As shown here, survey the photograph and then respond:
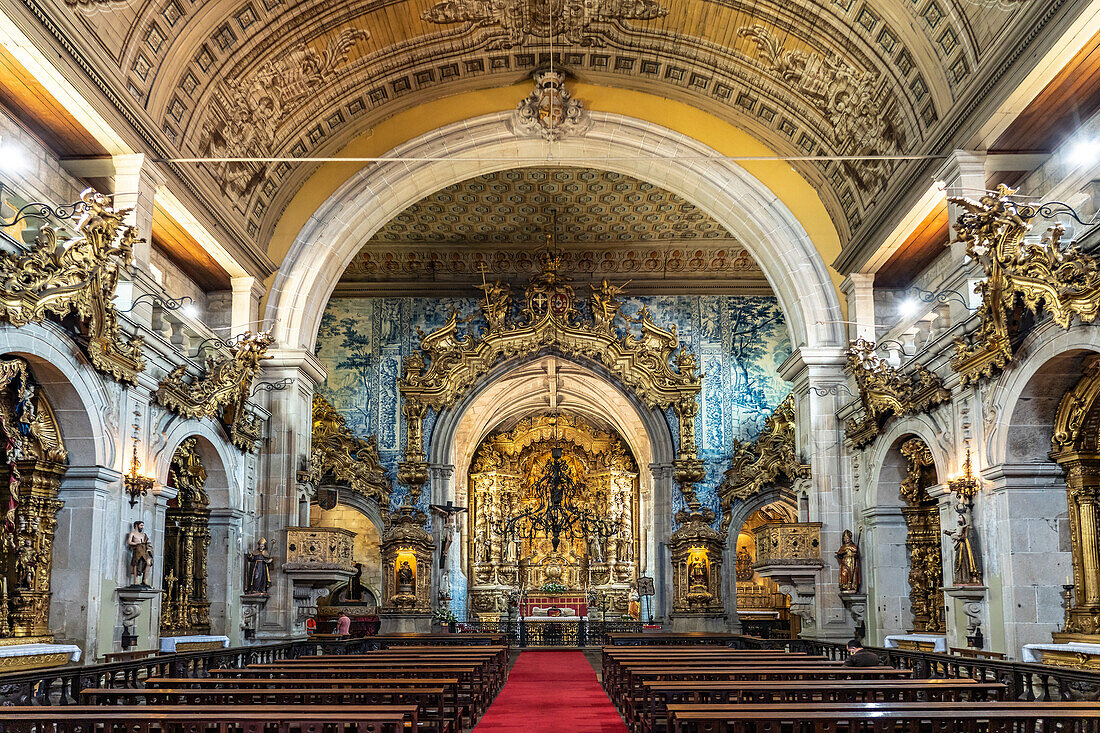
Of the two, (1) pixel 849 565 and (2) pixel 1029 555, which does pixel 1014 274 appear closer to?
(2) pixel 1029 555

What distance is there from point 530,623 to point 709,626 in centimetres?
491

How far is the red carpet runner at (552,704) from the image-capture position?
33.0ft

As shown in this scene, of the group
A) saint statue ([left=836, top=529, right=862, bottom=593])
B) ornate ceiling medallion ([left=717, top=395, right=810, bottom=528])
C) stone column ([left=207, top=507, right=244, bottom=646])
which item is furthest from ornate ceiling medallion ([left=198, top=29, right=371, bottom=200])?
ornate ceiling medallion ([left=717, top=395, right=810, bottom=528])

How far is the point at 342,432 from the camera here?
25.0 meters

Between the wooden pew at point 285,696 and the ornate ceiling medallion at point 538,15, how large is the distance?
1214 cm

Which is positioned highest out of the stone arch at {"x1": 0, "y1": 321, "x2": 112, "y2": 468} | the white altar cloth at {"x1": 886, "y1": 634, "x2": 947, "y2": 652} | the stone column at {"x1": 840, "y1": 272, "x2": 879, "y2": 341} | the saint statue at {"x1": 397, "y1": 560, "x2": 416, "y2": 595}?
the stone column at {"x1": 840, "y1": 272, "x2": 879, "y2": 341}

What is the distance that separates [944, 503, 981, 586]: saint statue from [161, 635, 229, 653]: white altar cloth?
10367 mm

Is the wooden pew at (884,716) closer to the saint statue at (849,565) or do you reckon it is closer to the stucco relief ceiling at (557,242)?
the saint statue at (849,565)

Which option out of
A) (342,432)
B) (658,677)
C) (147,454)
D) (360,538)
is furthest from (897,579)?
(360,538)

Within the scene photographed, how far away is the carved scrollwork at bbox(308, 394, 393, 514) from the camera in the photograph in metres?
24.6

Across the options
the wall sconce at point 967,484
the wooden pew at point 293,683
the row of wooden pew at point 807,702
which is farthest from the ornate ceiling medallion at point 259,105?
the wall sconce at point 967,484

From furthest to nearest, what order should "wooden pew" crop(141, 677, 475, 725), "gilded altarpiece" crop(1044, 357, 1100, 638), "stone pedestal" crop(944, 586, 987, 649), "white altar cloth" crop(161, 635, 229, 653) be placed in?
"white altar cloth" crop(161, 635, 229, 653)
"stone pedestal" crop(944, 586, 987, 649)
"gilded altarpiece" crop(1044, 357, 1100, 638)
"wooden pew" crop(141, 677, 475, 725)

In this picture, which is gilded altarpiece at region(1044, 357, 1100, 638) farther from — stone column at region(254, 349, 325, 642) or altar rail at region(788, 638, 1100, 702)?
stone column at region(254, 349, 325, 642)

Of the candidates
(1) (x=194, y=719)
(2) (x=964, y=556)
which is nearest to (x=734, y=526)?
(2) (x=964, y=556)
